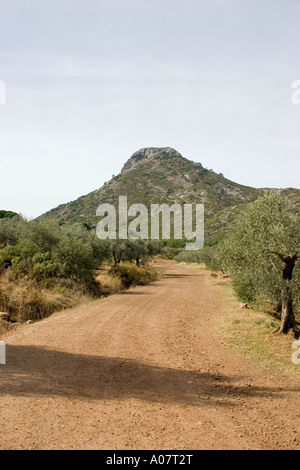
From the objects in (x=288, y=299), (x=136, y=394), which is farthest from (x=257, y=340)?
(x=136, y=394)

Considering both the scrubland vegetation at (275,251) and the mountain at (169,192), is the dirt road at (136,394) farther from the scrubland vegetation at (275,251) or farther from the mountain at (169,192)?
the mountain at (169,192)

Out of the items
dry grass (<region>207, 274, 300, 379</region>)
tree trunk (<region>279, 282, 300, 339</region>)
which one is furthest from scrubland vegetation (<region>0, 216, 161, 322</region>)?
tree trunk (<region>279, 282, 300, 339</region>)

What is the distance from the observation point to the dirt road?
5.74 metres

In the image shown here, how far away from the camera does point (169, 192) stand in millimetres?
125500

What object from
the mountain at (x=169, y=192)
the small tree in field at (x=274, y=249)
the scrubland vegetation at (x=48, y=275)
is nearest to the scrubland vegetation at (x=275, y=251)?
the small tree in field at (x=274, y=249)

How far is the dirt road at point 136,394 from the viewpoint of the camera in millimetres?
5738

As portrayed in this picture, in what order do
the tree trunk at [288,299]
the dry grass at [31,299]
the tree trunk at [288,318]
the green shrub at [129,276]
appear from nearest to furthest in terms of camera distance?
1. the tree trunk at [288,299]
2. the tree trunk at [288,318]
3. the dry grass at [31,299]
4. the green shrub at [129,276]

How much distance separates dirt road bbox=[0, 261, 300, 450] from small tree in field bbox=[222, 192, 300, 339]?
8.57 ft

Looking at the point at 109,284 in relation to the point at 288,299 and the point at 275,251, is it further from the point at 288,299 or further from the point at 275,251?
the point at 275,251

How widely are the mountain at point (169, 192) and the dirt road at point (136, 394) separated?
Result: 82570 millimetres

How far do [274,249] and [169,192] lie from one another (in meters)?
114
